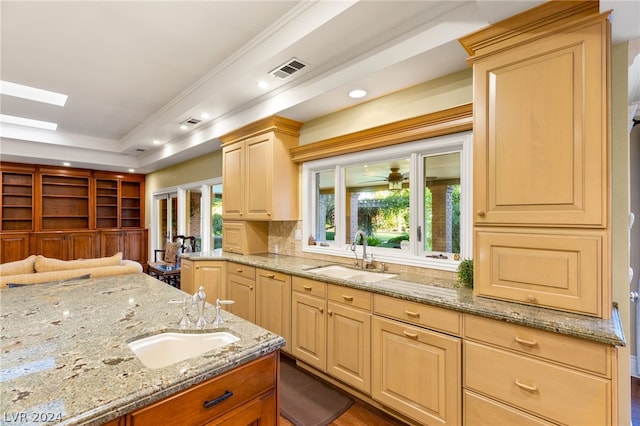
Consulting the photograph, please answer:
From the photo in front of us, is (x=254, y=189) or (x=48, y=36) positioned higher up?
(x=48, y=36)

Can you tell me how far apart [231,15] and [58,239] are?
636 centimetres

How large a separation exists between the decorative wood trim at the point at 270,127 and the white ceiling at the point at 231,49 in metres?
0.09

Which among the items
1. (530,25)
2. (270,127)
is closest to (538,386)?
(530,25)

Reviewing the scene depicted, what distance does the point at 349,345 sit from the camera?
91.0 inches

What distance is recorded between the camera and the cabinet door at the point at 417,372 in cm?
176

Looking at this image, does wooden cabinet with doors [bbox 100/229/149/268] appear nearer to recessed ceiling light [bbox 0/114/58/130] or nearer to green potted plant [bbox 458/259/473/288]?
recessed ceiling light [bbox 0/114/58/130]

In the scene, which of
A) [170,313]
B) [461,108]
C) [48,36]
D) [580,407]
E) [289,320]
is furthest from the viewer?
[289,320]

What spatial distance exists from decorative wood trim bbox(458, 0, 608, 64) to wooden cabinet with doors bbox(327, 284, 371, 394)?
5.67ft

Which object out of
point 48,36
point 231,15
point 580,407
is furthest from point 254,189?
point 580,407

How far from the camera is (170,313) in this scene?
163cm

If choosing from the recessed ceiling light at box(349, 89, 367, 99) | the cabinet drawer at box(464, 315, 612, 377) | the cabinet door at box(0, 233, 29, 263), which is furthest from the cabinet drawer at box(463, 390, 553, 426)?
the cabinet door at box(0, 233, 29, 263)

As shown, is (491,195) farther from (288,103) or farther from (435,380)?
(288,103)

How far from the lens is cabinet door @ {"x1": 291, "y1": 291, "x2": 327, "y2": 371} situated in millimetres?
2521

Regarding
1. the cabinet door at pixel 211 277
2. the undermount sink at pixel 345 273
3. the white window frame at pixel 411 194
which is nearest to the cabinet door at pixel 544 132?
the white window frame at pixel 411 194
